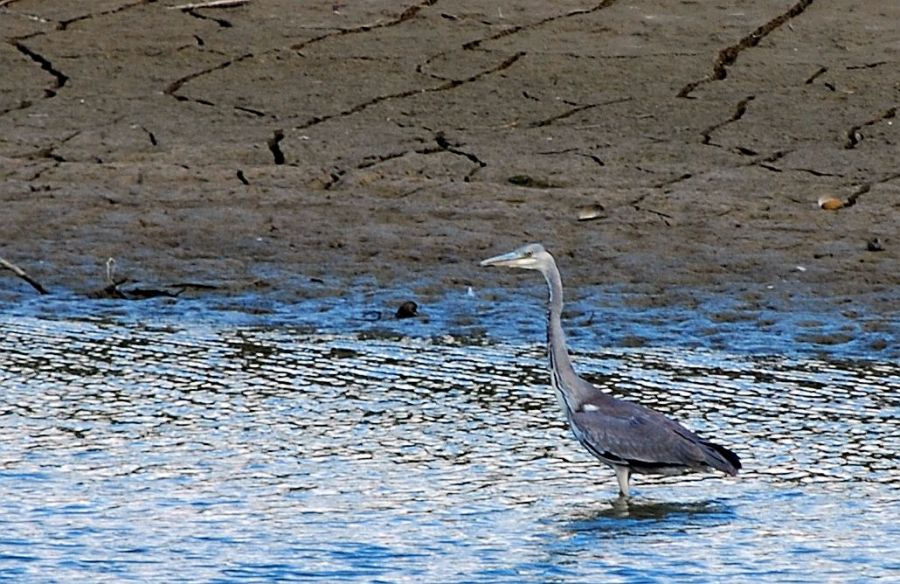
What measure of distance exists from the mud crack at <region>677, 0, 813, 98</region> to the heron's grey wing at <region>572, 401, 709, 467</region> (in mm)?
4928

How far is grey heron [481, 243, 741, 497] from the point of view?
5.39 meters

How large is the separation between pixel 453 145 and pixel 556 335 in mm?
4051

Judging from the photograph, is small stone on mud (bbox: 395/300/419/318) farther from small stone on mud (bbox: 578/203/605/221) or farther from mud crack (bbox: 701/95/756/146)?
mud crack (bbox: 701/95/756/146)

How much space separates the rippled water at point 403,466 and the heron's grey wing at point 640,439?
14 centimetres

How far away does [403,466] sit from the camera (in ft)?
18.7

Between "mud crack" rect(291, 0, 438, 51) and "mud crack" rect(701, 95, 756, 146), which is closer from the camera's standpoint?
"mud crack" rect(701, 95, 756, 146)

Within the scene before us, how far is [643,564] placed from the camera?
496cm

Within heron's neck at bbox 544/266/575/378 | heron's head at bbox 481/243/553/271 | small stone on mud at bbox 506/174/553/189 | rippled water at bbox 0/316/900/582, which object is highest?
heron's head at bbox 481/243/553/271

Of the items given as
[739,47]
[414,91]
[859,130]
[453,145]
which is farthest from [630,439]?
[739,47]

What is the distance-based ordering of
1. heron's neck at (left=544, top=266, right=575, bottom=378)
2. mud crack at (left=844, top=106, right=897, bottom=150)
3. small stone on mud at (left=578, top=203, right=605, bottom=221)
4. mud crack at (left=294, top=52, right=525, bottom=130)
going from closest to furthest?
heron's neck at (left=544, top=266, right=575, bottom=378)
small stone on mud at (left=578, top=203, right=605, bottom=221)
mud crack at (left=844, top=106, right=897, bottom=150)
mud crack at (left=294, top=52, right=525, bottom=130)

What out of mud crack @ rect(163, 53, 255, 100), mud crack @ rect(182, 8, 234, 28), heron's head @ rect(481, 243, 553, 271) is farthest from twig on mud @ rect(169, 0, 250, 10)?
heron's head @ rect(481, 243, 553, 271)

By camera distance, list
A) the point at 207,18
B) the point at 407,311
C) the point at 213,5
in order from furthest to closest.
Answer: the point at 213,5, the point at 207,18, the point at 407,311

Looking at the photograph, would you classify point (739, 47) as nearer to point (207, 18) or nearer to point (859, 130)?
point (859, 130)

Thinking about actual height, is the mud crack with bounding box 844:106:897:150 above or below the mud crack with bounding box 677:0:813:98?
above
